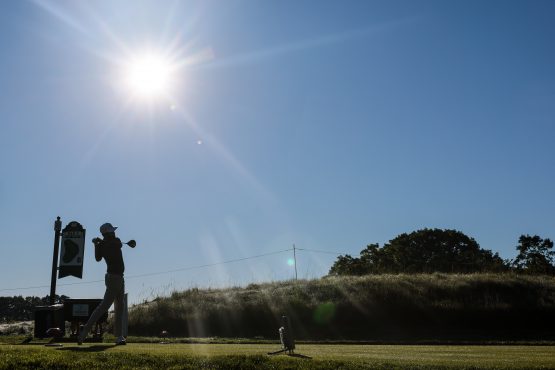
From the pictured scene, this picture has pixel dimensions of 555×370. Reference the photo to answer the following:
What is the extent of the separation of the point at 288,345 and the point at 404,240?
278 feet

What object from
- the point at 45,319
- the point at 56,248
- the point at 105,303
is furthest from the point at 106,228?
the point at 56,248

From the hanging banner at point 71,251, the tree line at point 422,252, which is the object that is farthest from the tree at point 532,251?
the hanging banner at point 71,251

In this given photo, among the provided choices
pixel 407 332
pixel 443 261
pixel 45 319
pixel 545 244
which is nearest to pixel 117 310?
pixel 45 319

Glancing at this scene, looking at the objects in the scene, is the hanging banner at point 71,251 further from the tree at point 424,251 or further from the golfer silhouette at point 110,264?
the tree at point 424,251

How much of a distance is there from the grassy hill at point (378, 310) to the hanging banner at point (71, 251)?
34.0ft

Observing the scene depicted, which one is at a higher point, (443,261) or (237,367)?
(443,261)

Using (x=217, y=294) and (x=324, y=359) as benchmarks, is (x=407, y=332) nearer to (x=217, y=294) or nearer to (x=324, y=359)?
(x=217, y=294)

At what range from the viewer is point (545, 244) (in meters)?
74.9

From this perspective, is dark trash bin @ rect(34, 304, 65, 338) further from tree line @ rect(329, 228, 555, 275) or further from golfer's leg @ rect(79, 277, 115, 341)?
tree line @ rect(329, 228, 555, 275)

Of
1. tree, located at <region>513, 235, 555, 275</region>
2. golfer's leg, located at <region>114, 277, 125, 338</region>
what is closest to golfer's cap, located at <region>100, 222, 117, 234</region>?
golfer's leg, located at <region>114, 277, 125, 338</region>

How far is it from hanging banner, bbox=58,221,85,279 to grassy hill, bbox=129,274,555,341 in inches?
408

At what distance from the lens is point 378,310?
99.8ft

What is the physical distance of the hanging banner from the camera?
76.0ft

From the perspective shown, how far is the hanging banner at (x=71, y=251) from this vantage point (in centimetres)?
2316
